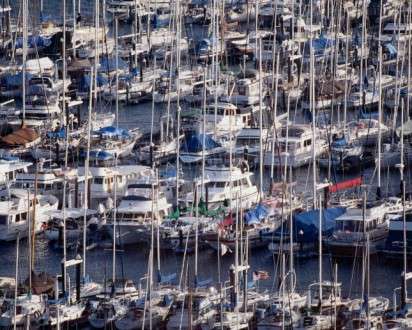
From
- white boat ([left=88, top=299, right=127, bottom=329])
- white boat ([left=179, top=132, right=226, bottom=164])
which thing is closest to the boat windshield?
white boat ([left=179, top=132, right=226, bottom=164])

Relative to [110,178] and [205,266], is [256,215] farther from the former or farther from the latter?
[110,178]

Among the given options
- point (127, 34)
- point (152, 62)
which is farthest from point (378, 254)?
point (127, 34)

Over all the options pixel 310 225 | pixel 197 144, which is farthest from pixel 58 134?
pixel 310 225

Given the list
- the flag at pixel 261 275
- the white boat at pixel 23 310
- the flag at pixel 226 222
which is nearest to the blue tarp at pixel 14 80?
the flag at pixel 226 222

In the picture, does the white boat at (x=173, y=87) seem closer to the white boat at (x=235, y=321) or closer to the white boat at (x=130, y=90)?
the white boat at (x=130, y=90)

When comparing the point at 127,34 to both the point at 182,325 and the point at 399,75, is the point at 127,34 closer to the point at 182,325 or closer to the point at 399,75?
the point at 399,75
